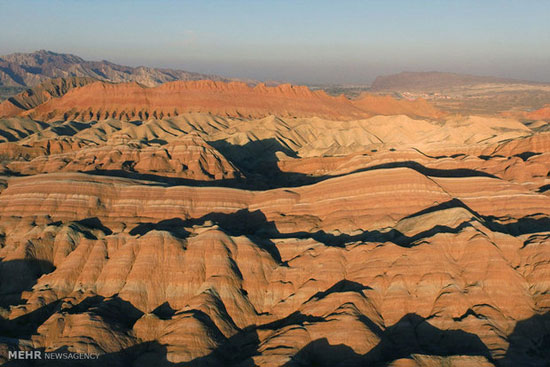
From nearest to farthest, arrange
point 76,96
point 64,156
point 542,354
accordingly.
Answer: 1. point 542,354
2. point 64,156
3. point 76,96

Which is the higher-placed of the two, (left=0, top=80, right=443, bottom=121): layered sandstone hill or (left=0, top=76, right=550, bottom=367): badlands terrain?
(left=0, top=80, right=443, bottom=121): layered sandstone hill

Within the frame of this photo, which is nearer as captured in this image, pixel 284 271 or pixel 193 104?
pixel 284 271

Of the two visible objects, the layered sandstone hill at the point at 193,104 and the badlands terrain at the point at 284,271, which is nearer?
the badlands terrain at the point at 284,271

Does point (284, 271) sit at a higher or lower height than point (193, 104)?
lower

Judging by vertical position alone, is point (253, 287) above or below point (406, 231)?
below

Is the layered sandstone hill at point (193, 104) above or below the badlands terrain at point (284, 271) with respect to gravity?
above

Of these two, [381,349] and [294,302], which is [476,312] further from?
[294,302]

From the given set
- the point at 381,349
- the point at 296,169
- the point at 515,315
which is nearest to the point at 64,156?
the point at 296,169

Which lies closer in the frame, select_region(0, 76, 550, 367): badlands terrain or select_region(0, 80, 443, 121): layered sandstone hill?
select_region(0, 76, 550, 367): badlands terrain
